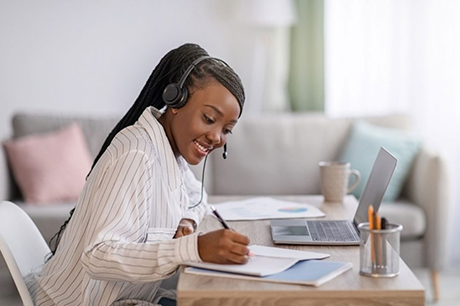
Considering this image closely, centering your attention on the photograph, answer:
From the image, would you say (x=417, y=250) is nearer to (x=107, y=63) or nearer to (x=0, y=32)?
(x=107, y=63)

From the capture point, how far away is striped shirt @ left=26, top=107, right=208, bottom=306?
125 centimetres

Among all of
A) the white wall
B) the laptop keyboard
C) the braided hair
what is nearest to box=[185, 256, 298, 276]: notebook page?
the laptop keyboard

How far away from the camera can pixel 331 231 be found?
5.24 feet

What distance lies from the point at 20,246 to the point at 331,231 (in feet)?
2.29

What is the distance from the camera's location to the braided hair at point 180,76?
1.51 meters

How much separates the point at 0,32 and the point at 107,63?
0.64 metres

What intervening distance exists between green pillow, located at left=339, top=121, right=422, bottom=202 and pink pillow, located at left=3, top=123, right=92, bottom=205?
1309 mm

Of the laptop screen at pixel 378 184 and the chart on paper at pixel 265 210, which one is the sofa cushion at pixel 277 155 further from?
the laptop screen at pixel 378 184

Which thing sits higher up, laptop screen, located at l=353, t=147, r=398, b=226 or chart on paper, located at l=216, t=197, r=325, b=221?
laptop screen, located at l=353, t=147, r=398, b=226

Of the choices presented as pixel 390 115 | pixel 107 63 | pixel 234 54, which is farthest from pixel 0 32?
pixel 390 115

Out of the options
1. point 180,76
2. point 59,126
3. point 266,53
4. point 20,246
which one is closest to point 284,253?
point 180,76

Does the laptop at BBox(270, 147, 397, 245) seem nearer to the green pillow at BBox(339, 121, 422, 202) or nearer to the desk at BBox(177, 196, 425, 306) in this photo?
the desk at BBox(177, 196, 425, 306)

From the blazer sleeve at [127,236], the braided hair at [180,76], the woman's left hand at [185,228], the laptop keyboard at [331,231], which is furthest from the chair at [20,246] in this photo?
the laptop keyboard at [331,231]

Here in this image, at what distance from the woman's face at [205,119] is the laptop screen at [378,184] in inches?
13.8
